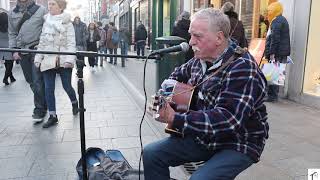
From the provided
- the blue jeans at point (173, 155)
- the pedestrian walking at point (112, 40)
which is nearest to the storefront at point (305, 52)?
the blue jeans at point (173, 155)

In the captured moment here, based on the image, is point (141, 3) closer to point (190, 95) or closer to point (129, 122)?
point (129, 122)

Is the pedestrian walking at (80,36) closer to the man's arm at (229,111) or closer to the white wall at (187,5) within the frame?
the white wall at (187,5)

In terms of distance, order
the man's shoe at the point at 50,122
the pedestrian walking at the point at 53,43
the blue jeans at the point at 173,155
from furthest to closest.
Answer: the man's shoe at the point at 50,122
the pedestrian walking at the point at 53,43
the blue jeans at the point at 173,155

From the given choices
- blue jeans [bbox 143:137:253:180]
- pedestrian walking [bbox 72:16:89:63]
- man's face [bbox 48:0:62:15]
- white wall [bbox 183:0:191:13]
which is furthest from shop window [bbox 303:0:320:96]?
white wall [bbox 183:0:191:13]

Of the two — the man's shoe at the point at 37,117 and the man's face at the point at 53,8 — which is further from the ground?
the man's face at the point at 53,8

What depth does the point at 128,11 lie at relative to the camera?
33250mm

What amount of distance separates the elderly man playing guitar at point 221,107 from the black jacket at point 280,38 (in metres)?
4.83

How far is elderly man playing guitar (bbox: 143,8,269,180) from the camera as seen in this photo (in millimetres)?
2129

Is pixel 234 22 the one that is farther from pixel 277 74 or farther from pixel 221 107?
pixel 221 107

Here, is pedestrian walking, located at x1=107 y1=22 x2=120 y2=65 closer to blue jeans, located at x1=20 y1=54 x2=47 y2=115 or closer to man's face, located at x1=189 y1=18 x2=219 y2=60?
blue jeans, located at x1=20 y1=54 x2=47 y2=115

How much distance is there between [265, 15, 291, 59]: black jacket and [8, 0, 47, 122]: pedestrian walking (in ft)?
13.0

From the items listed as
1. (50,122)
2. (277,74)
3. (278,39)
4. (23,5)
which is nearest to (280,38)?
(278,39)

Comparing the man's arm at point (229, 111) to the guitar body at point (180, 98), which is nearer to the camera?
the man's arm at point (229, 111)

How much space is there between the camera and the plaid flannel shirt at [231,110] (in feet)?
6.96
